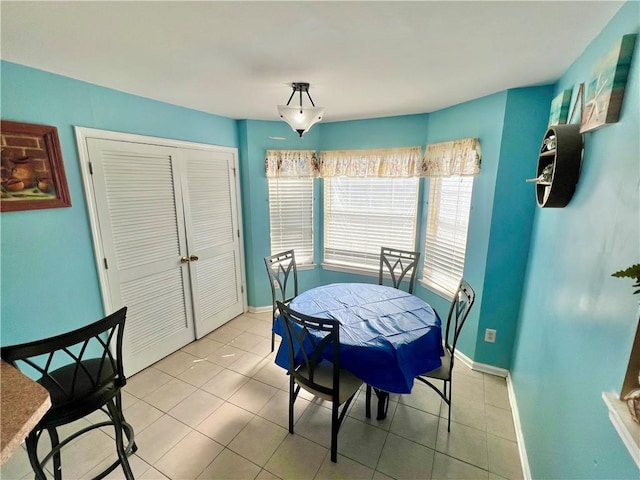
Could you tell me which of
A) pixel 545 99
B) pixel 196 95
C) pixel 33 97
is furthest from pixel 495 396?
pixel 33 97

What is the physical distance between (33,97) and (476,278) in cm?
355

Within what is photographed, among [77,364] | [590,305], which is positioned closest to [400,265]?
[590,305]

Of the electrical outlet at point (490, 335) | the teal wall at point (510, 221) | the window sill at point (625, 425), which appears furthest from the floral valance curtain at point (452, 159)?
the window sill at point (625, 425)

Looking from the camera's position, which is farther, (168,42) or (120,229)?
(120,229)

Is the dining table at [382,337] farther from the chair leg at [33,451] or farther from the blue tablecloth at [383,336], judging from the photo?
the chair leg at [33,451]

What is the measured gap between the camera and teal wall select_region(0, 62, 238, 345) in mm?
1716

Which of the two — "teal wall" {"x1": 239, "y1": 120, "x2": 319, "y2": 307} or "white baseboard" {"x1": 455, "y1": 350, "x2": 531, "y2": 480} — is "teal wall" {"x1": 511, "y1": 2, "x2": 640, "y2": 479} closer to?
"white baseboard" {"x1": 455, "y1": 350, "x2": 531, "y2": 480}

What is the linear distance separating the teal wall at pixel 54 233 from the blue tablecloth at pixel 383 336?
154 cm

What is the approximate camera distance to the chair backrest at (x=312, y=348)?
1.58m

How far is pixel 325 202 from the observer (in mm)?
3711

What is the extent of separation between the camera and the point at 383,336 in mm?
1751

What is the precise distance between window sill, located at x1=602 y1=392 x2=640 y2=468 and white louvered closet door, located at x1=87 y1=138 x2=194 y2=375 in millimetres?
2951

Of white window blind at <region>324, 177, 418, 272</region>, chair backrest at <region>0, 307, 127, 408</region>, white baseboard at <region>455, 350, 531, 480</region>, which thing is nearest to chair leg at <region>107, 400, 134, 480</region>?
chair backrest at <region>0, 307, 127, 408</region>

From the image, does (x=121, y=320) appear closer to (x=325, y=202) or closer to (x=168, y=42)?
(x=168, y=42)
